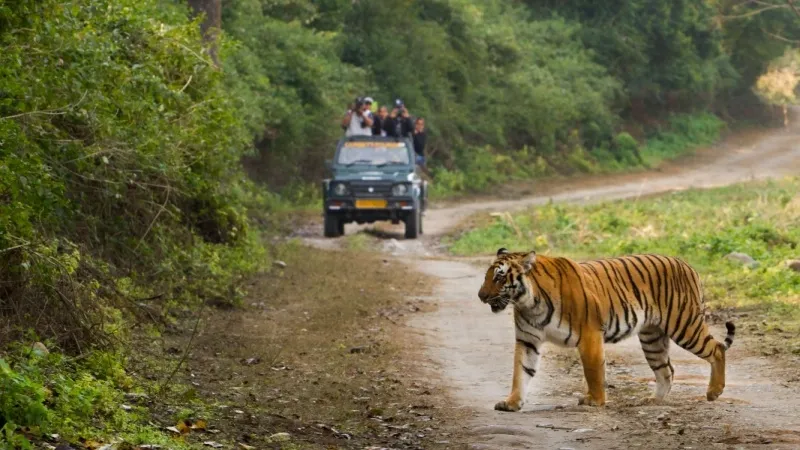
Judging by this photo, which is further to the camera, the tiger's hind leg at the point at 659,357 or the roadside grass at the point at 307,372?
the tiger's hind leg at the point at 659,357

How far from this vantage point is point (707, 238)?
67.2 feet

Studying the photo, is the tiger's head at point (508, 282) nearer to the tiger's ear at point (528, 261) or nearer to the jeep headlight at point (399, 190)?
the tiger's ear at point (528, 261)

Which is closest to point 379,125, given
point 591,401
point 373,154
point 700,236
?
point 373,154

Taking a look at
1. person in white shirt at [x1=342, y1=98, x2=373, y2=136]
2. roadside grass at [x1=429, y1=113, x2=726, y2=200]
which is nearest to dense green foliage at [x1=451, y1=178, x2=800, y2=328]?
person in white shirt at [x1=342, y1=98, x2=373, y2=136]

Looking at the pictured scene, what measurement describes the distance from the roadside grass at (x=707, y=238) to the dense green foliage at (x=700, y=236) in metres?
0.01

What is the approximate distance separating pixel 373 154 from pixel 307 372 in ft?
54.3

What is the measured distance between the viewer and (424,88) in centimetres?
4381

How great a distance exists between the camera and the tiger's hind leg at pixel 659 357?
1019cm

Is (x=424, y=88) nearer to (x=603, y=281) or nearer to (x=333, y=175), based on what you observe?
(x=333, y=175)

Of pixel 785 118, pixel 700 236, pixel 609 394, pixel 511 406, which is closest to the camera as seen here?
pixel 511 406

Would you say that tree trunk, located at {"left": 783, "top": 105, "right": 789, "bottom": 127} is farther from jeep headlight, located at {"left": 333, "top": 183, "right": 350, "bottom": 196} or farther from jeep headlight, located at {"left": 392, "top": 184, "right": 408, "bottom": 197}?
jeep headlight, located at {"left": 333, "top": 183, "right": 350, "bottom": 196}

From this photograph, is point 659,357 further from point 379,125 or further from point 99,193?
point 379,125

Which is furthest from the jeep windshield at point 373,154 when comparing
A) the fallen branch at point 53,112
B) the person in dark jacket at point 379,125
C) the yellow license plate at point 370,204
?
the fallen branch at point 53,112

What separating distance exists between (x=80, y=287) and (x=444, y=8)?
116 ft
